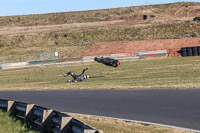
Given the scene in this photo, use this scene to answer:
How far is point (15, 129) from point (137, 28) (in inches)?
2646

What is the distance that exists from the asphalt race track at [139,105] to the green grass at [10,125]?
6.82 feet

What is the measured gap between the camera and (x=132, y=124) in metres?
10.4

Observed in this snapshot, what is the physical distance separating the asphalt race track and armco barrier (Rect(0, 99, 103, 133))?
77.7 inches

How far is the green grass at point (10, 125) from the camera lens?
11216mm

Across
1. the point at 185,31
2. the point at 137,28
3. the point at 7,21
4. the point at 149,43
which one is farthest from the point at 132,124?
the point at 7,21

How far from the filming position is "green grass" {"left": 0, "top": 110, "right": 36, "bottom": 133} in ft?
36.8

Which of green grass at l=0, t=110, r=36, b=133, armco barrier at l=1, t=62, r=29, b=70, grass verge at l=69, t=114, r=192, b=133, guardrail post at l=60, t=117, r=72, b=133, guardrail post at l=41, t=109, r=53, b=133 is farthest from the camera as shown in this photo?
armco barrier at l=1, t=62, r=29, b=70

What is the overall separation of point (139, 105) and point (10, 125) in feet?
14.3

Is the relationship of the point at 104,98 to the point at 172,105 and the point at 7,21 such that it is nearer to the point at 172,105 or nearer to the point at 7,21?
the point at 172,105

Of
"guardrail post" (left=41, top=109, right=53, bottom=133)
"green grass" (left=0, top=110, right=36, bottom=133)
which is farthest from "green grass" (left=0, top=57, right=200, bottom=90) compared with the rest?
"guardrail post" (left=41, top=109, right=53, bottom=133)

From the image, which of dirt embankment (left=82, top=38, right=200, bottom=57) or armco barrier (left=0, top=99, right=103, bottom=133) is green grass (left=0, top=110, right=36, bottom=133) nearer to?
armco barrier (left=0, top=99, right=103, bottom=133)

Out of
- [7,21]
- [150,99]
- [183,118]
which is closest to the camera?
[183,118]

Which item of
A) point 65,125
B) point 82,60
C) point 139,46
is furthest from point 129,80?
point 139,46

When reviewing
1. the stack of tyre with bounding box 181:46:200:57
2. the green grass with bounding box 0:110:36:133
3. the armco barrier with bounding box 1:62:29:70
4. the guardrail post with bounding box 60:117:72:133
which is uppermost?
the stack of tyre with bounding box 181:46:200:57
